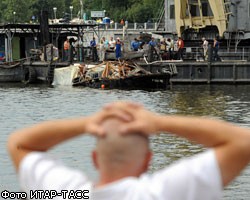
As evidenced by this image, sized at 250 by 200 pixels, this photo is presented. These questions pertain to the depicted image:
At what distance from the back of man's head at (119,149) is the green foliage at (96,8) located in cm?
9096

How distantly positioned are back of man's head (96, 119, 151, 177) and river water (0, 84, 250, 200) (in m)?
11.5

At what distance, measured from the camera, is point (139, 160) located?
3.07m

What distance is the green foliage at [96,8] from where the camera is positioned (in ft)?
345

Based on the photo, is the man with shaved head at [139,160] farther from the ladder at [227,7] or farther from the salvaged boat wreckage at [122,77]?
the ladder at [227,7]

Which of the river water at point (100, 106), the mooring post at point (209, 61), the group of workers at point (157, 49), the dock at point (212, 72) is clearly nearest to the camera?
the river water at point (100, 106)

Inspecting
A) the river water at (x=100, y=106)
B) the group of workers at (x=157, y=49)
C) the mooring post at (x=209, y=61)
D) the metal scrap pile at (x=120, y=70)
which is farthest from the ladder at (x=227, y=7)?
the metal scrap pile at (x=120, y=70)

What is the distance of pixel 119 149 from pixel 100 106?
94.2ft

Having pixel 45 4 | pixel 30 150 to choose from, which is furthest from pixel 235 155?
pixel 45 4

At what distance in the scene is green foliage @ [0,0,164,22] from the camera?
345 feet

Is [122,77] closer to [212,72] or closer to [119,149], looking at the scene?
[212,72]

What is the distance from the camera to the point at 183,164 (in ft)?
10.1

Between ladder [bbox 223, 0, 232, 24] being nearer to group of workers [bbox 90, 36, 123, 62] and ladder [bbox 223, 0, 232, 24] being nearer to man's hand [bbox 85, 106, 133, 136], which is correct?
group of workers [bbox 90, 36, 123, 62]

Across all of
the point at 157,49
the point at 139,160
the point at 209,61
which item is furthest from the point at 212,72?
the point at 139,160

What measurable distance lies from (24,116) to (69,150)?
8.84m
